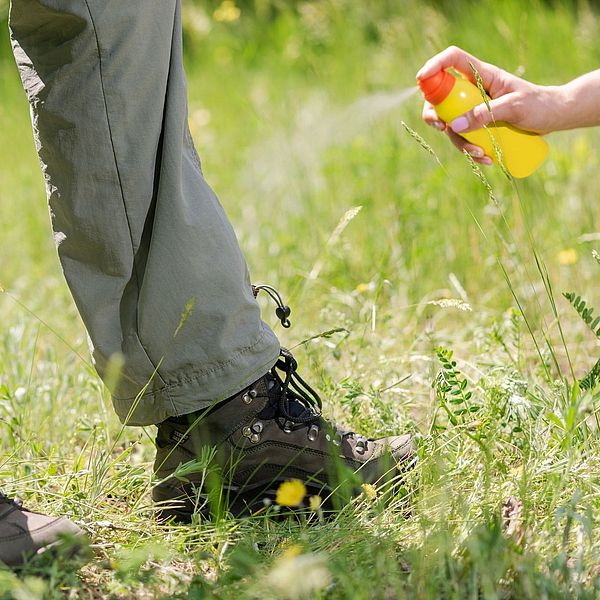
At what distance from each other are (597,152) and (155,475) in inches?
90.7

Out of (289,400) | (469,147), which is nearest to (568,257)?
(469,147)

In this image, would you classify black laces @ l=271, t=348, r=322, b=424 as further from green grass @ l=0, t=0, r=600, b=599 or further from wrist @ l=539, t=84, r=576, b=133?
wrist @ l=539, t=84, r=576, b=133

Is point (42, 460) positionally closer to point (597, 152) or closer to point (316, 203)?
point (316, 203)

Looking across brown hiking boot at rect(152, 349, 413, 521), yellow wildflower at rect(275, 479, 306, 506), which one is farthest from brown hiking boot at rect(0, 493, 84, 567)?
yellow wildflower at rect(275, 479, 306, 506)

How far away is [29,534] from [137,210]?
503 mm

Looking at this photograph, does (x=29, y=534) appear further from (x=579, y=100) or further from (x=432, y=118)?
(x=579, y=100)

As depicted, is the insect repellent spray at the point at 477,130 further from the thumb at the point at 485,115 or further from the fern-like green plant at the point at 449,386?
the fern-like green plant at the point at 449,386

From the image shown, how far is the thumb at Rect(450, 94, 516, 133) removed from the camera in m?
1.67

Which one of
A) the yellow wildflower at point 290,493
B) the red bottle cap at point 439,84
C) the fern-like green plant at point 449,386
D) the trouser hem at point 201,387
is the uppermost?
the red bottle cap at point 439,84

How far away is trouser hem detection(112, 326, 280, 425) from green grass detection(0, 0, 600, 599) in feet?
0.41

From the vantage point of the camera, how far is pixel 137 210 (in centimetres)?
141

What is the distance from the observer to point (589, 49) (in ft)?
13.4

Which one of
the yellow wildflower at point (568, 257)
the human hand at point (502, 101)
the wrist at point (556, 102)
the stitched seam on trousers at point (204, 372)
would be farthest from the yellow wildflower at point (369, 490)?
the yellow wildflower at point (568, 257)

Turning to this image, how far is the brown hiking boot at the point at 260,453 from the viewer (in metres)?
1.54
